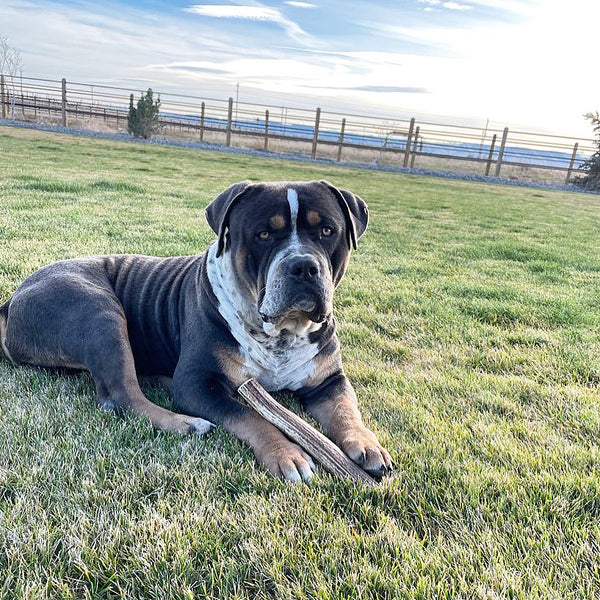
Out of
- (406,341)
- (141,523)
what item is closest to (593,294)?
(406,341)

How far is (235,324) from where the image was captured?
313 cm

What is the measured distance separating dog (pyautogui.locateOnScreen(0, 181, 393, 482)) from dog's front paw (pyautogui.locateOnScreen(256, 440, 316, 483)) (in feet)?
0.47

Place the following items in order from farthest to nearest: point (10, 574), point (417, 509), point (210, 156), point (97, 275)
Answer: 1. point (210, 156)
2. point (97, 275)
3. point (417, 509)
4. point (10, 574)

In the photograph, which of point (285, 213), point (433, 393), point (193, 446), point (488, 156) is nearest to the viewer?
point (193, 446)

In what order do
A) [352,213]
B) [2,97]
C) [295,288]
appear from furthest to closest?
[2,97] → [352,213] → [295,288]

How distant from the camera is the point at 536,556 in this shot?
6.16 feet

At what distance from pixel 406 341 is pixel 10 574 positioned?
3.24 m

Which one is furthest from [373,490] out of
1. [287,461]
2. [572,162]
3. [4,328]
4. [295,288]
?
[572,162]

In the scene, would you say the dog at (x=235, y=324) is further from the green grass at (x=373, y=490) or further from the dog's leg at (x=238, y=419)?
the green grass at (x=373, y=490)

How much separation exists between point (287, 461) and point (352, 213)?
168cm

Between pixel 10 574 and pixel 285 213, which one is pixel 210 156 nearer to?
pixel 285 213

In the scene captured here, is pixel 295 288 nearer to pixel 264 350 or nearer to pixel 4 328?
pixel 264 350

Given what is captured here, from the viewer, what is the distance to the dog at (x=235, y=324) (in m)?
2.81

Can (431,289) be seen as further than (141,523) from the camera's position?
Yes
